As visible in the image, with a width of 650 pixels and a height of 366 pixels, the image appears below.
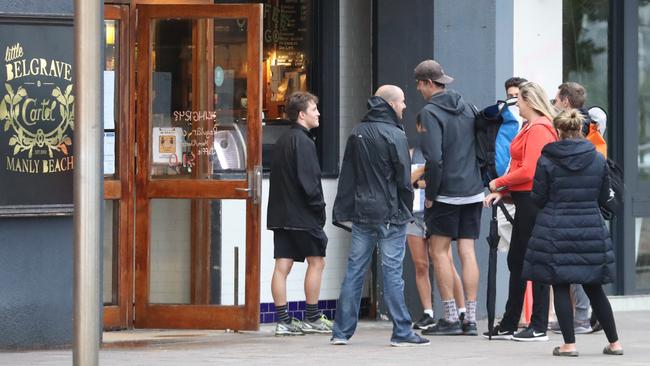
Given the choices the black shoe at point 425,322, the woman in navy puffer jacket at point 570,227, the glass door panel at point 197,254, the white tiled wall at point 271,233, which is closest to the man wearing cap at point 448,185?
the black shoe at point 425,322

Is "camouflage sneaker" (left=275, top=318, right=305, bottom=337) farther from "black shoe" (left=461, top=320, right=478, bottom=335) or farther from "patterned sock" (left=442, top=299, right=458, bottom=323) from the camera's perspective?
"black shoe" (left=461, top=320, right=478, bottom=335)

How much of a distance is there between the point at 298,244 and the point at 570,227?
2.45 meters

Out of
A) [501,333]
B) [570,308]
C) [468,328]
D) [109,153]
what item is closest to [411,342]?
[501,333]

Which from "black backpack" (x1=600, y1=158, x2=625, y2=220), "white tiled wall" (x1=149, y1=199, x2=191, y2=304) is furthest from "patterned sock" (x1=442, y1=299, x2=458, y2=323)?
"white tiled wall" (x1=149, y1=199, x2=191, y2=304)

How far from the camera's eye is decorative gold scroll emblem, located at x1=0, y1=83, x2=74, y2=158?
980 cm

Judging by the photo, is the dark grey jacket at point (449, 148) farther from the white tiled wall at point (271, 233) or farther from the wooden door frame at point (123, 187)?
the wooden door frame at point (123, 187)

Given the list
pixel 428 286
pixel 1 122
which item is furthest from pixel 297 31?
pixel 1 122

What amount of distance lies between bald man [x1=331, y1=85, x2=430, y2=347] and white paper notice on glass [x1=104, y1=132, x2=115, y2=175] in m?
2.06

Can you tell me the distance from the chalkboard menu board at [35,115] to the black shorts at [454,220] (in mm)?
2748

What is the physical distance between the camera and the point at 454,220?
1104 cm

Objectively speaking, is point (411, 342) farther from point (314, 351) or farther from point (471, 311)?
point (471, 311)

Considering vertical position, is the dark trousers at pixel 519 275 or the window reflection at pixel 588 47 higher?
the window reflection at pixel 588 47

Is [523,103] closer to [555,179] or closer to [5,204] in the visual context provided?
[555,179]

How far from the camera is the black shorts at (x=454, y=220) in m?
11.0
